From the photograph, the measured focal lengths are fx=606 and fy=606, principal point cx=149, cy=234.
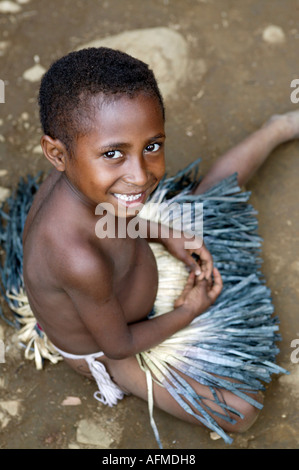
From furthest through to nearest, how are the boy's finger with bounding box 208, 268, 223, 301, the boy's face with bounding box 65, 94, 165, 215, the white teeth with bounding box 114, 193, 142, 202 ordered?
1. the boy's finger with bounding box 208, 268, 223, 301
2. the white teeth with bounding box 114, 193, 142, 202
3. the boy's face with bounding box 65, 94, 165, 215

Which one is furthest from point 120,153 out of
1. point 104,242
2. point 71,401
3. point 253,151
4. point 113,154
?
point 253,151

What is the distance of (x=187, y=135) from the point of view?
233 cm

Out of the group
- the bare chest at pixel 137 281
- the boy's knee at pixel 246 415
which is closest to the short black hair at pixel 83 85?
the bare chest at pixel 137 281

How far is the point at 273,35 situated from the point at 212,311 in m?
1.33

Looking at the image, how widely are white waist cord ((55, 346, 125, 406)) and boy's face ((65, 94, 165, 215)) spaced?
61 centimetres

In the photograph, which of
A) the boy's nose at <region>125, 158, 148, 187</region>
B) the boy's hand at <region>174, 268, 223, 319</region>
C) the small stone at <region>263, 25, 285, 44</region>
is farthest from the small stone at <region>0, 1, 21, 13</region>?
the boy's nose at <region>125, 158, 148, 187</region>

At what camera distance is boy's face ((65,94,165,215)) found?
1.14 m

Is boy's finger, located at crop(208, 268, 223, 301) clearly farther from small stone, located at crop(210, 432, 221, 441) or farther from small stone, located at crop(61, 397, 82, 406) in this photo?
small stone, located at crop(61, 397, 82, 406)

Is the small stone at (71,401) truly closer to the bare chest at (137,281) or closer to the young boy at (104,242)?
the young boy at (104,242)

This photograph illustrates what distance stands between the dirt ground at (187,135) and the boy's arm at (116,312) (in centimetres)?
28

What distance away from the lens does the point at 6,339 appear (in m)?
1.91

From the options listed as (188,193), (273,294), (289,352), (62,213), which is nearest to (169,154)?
(188,193)

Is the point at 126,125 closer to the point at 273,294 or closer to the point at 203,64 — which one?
the point at 273,294
